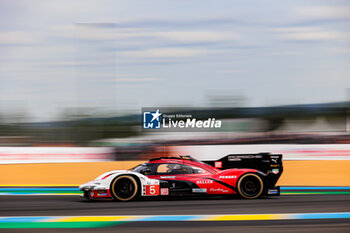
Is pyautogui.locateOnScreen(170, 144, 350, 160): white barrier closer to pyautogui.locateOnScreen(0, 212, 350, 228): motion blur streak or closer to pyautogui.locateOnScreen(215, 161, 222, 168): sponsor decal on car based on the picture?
pyautogui.locateOnScreen(215, 161, 222, 168): sponsor decal on car

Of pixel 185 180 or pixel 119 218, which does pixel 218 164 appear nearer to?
pixel 185 180

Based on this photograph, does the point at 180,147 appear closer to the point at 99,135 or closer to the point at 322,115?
the point at 99,135

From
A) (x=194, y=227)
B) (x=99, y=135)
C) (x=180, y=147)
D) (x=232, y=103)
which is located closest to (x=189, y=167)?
(x=194, y=227)

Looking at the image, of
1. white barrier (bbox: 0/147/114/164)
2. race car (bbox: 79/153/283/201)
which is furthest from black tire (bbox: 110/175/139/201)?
white barrier (bbox: 0/147/114/164)

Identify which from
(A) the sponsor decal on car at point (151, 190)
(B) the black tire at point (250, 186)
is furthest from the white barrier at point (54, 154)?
(B) the black tire at point (250, 186)

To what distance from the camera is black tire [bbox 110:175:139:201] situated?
856 cm

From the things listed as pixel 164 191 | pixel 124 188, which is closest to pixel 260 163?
pixel 164 191

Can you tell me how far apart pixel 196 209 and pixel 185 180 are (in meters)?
1.31

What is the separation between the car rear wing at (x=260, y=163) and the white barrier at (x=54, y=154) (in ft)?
23.3

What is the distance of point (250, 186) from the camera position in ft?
29.0

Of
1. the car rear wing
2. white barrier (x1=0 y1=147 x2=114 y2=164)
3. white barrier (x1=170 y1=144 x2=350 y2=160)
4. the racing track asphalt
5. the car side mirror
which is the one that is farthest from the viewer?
white barrier (x1=0 y1=147 x2=114 y2=164)

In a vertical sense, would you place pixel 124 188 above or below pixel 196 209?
above

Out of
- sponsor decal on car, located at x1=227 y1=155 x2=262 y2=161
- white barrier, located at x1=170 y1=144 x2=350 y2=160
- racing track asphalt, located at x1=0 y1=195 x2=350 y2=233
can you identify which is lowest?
racing track asphalt, located at x1=0 y1=195 x2=350 y2=233

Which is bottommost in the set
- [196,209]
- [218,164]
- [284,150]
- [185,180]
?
[196,209]
